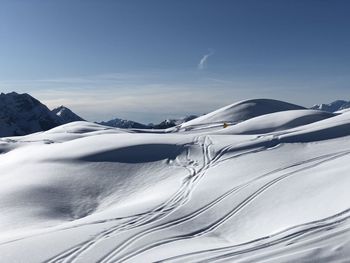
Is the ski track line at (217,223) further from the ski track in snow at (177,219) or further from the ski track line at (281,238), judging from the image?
the ski track line at (281,238)

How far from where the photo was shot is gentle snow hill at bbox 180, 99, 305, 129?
6762 cm

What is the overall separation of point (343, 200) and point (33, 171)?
15.7 metres

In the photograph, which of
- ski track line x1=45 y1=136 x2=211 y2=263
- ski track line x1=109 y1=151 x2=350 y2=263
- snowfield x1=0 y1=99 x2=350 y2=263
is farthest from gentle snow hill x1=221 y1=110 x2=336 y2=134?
ski track line x1=109 y1=151 x2=350 y2=263

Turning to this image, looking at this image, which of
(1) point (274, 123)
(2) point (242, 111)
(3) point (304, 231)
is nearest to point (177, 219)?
(3) point (304, 231)

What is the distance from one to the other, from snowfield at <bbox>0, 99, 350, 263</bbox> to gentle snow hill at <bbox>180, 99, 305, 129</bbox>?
41.7 metres

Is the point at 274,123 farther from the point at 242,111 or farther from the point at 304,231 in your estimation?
the point at 304,231

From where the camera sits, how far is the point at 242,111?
72062mm

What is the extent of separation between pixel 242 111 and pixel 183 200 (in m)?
60.0

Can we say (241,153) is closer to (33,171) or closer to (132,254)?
(33,171)

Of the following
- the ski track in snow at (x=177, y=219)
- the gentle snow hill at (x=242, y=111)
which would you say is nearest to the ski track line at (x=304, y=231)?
the ski track in snow at (x=177, y=219)

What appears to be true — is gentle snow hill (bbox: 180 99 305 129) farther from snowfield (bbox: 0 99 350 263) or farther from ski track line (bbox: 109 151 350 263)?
ski track line (bbox: 109 151 350 263)

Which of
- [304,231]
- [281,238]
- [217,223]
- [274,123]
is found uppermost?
[274,123]

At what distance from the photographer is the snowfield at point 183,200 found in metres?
8.77

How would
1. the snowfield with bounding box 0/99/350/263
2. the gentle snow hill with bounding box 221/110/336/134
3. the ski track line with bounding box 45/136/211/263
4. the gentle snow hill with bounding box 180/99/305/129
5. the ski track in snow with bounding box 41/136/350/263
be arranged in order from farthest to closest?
the gentle snow hill with bounding box 180/99/305/129 < the gentle snow hill with bounding box 221/110/336/134 < the ski track in snow with bounding box 41/136/350/263 < the ski track line with bounding box 45/136/211/263 < the snowfield with bounding box 0/99/350/263
